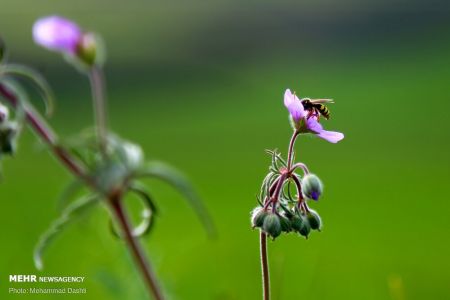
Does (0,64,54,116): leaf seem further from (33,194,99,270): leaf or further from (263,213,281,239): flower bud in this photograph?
(263,213,281,239): flower bud

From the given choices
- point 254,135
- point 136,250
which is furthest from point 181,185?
point 254,135

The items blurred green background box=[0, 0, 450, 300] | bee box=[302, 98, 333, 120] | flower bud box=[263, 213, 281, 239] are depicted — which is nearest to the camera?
flower bud box=[263, 213, 281, 239]

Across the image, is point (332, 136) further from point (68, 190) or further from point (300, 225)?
point (68, 190)

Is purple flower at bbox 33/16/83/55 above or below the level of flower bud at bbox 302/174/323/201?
above

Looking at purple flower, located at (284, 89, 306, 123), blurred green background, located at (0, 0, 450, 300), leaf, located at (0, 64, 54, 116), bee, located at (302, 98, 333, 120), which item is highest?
blurred green background, located at (0, 0, 450, 300)

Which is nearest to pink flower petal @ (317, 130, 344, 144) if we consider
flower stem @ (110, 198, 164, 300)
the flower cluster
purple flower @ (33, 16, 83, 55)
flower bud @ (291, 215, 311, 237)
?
the flower cluster

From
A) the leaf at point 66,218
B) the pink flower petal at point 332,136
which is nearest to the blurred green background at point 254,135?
the leaf at point 66,218

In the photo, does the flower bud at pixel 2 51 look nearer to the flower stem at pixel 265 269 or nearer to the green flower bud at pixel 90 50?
the green flower bud at pixel 90 50
